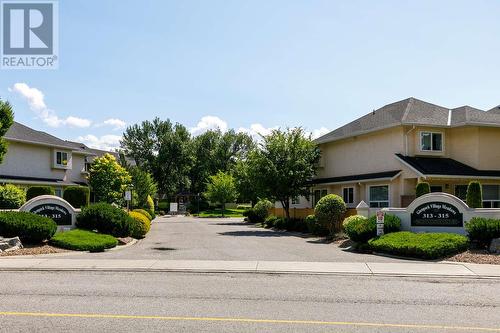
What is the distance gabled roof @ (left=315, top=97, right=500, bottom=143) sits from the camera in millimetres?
29739

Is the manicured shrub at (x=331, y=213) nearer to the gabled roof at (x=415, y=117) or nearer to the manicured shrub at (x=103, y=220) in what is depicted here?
the gabled roof at (x=415, y=117)

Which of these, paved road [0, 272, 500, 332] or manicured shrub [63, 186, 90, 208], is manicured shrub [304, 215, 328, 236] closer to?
paved road [0, 272, 500, 332]

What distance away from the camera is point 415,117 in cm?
3044

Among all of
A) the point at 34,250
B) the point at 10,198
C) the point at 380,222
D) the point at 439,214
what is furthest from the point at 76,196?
the point at 439,214

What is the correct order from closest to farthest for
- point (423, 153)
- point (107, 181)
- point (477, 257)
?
point (477, 257) → point (423, 153) → point (107, 181)

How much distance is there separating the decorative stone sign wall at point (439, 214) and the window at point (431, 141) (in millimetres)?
10487

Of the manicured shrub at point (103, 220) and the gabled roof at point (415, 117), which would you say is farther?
the gabled roof at point (415, 117)

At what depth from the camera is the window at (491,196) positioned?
29.7 metres

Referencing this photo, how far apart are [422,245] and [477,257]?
182 centimetres

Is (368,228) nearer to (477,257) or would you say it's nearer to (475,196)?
(477,257)

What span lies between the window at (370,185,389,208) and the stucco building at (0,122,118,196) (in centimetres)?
2463

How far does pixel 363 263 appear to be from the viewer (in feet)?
52.3

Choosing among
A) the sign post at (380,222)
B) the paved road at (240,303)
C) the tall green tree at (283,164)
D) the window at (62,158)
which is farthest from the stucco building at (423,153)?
the window at (62,158)

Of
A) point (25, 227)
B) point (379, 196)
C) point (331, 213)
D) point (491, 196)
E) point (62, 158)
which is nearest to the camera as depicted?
point (25, 227)
